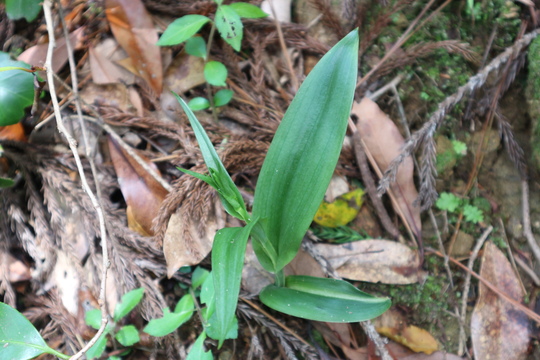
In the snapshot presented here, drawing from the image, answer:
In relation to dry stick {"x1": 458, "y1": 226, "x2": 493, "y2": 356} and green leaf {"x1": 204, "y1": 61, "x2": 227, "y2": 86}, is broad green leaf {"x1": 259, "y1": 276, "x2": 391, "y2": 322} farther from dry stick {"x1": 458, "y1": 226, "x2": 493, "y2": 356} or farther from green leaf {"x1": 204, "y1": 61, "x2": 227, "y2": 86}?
green leaf {"x1": 204, "y1": 61, "x2": 227, "y2": 86}

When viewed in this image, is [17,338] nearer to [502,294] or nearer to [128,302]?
[128,302]

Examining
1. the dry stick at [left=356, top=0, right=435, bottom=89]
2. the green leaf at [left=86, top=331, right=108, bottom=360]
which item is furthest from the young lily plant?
the dry stick at [left=356, top=0, right=435, bottom=89]

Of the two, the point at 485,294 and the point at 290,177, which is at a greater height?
the point at 290,177

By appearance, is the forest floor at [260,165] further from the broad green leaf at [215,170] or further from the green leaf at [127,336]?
the broad green leaf at [215,170]

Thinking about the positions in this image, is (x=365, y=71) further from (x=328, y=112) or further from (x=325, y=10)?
(x=328, y=112)

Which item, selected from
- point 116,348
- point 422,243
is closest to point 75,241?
point 116,348

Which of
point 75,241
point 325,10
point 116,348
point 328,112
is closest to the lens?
point 328,112
